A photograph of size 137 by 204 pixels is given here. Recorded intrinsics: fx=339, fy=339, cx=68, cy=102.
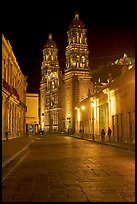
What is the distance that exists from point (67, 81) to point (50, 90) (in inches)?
640

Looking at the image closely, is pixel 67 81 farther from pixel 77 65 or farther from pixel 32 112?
pixel 32 112

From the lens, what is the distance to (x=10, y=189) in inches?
339

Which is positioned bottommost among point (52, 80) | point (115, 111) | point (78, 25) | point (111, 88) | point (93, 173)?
point (93, 173)

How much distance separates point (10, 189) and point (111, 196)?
268 centimetres

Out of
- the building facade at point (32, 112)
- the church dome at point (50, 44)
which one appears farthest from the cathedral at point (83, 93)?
the building facade at point (32, 112)

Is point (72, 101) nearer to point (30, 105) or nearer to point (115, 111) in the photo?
point (30, 105)

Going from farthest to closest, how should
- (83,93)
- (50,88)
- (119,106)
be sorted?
(50,88) → (83,93) → (119,106)

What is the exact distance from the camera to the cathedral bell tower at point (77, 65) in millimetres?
83500

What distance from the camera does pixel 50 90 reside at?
102m

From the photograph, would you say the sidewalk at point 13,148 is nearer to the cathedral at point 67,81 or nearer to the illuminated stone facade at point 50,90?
the cathedral at point 67,81

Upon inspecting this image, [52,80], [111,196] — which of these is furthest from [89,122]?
[111,196]

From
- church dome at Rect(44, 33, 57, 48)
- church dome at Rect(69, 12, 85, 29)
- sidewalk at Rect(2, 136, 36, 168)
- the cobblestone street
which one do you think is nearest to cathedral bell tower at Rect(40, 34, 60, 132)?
church dome at Rect(44, 33, 57, 48)

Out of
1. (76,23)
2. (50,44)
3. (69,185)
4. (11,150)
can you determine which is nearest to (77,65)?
(76,23)

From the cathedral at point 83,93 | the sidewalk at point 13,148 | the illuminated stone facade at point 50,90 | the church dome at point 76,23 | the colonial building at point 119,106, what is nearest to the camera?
the sidewalk at point 13,148
